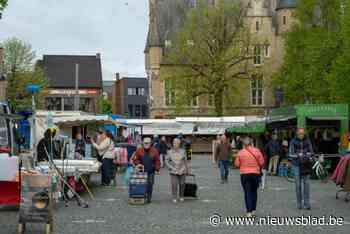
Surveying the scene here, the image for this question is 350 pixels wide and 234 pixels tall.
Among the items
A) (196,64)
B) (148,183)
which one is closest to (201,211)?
(148,183)

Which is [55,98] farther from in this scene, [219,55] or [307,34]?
[307,34]

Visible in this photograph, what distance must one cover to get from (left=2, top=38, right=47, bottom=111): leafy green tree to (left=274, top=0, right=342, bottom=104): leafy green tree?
22841mm

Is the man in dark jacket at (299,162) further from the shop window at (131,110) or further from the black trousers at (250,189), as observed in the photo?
the shop window at (131,110)

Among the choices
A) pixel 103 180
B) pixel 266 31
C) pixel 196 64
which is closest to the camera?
pixel 103 180

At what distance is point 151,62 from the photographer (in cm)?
8494

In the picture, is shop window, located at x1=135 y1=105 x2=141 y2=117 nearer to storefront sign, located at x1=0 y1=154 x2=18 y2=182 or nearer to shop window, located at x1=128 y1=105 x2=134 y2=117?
shop window, located at x1=128 y1=105 x2=134 y2=117

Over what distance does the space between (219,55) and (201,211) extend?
52.9 meters

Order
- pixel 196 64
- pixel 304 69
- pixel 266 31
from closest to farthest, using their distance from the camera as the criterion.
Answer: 1. pixel 304 69
2. pixel 196 64
3. pixel 266 31

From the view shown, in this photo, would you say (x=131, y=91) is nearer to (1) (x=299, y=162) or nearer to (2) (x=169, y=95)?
(2) (x=169, y=95)

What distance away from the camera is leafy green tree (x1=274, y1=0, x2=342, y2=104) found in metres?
47.6

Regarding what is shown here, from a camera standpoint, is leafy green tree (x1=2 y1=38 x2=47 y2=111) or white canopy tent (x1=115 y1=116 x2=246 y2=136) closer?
white canopy tent (x1=115 y1=116 x2=246 y2=136)

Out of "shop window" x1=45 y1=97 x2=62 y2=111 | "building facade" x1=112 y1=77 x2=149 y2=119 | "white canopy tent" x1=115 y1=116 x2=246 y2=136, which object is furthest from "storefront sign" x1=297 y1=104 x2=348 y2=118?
"building facade" x1=112 y1=77 x2=149 y2=119

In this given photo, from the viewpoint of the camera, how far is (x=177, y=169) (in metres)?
18.0

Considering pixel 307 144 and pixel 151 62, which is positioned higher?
pixel 151 62
